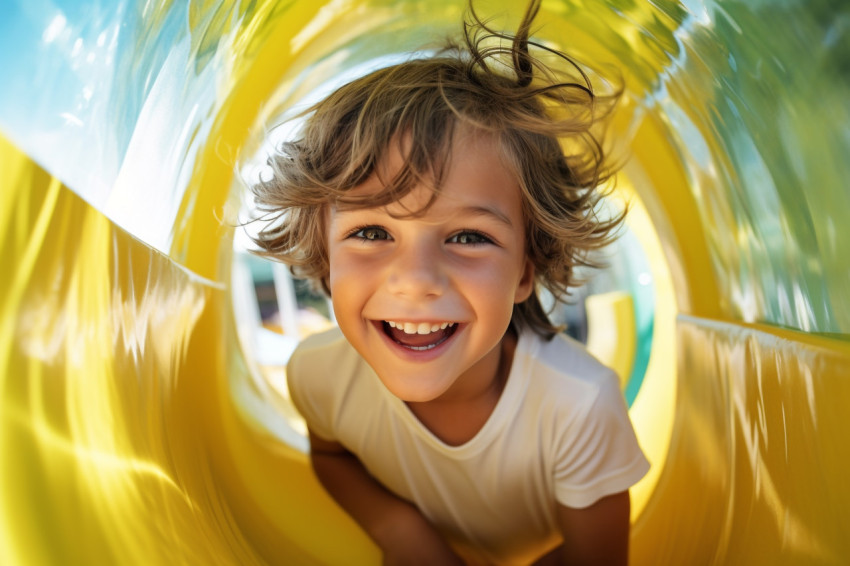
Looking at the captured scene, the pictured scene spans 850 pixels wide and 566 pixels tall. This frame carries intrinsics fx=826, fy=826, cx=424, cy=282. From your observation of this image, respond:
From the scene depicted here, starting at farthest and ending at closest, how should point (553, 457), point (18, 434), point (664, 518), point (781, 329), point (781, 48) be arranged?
1. point (664, 518)
2. point (553, 457)
3. point (781, 329)
4. point (781, 48)
5. point (18, 434)

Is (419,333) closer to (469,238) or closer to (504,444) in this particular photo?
(469,238)

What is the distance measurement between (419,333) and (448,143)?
0.30 metres

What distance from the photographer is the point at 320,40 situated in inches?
65.4

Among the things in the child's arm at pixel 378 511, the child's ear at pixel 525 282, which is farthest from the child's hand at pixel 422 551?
→ the child's ear at pixel 525 282

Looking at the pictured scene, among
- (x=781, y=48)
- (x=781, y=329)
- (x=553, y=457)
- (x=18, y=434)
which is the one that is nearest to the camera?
(x=18, y=434)

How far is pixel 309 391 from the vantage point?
1667mm

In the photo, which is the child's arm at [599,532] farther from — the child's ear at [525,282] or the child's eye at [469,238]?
the child's eye at [469,238]

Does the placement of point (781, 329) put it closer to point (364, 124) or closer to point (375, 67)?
point (364, 124)

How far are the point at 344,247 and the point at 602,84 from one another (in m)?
0.72

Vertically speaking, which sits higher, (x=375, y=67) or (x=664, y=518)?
(x=375, y=67)

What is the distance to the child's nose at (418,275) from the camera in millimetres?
1192

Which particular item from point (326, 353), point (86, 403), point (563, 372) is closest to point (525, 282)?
point (563, 372)

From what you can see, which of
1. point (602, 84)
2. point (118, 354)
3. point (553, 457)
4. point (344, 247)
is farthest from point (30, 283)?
point (602, 84)

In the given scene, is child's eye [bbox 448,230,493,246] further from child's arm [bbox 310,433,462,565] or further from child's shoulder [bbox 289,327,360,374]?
child's arm [bbox 310,433,462,565]
